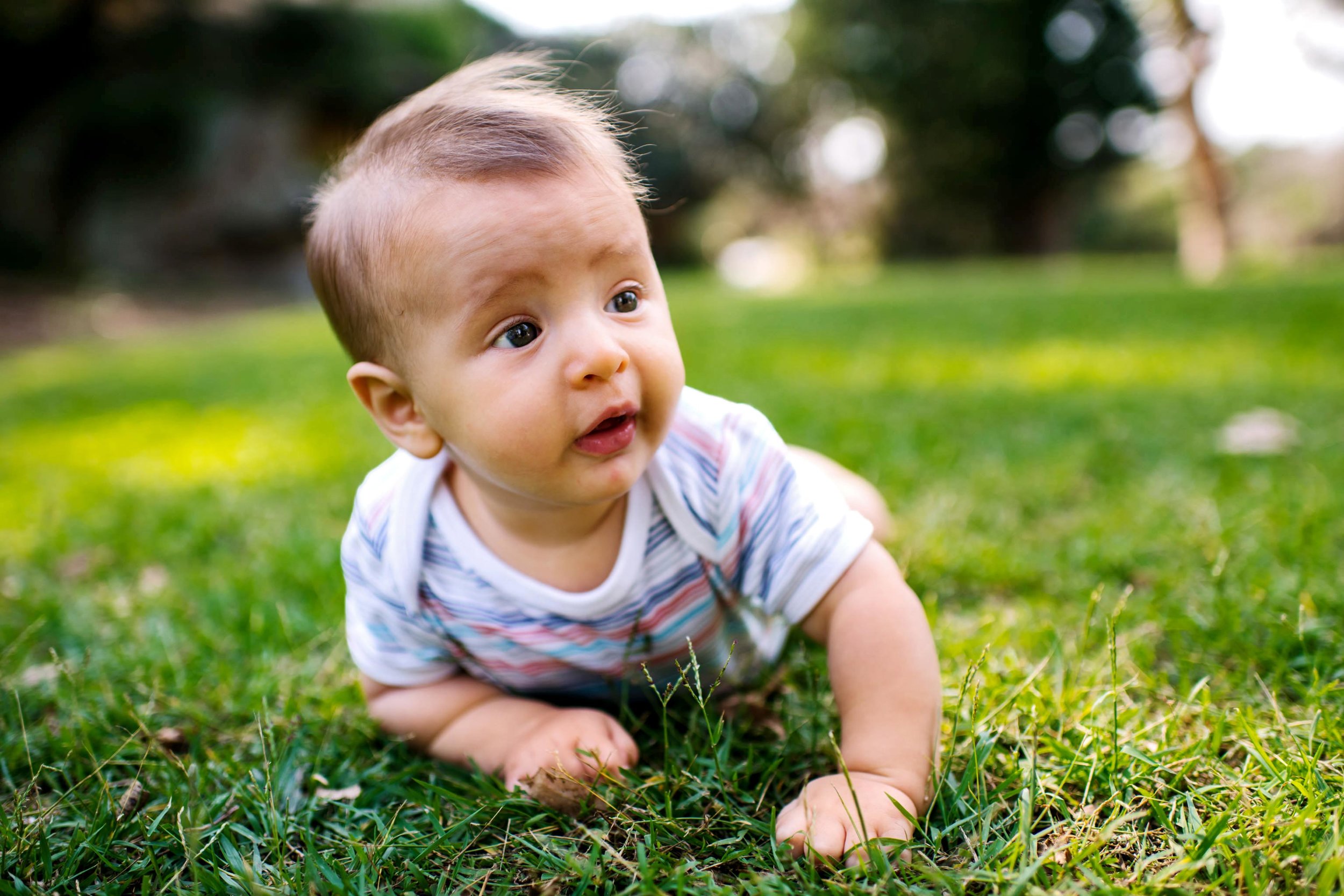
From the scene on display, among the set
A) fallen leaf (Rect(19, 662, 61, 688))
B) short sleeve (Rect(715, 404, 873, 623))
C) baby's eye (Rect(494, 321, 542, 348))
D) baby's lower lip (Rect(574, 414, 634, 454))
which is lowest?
fallen leaf (Rect(19, 662, 61, 688))

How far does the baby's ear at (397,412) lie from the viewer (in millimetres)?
1375

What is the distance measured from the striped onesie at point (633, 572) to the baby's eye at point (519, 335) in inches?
12.3

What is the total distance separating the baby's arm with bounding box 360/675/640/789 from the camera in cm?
136

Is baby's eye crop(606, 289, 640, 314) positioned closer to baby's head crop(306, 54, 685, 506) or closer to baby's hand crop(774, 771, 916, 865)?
baby's head crop(306, 54, 685, 506)

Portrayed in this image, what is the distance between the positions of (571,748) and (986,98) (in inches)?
921

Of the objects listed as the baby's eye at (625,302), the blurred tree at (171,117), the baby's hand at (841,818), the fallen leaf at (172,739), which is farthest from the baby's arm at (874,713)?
the blurred tree at (171,117)

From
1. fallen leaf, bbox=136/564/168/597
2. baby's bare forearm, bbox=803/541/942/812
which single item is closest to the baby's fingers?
baby's bare forearm, bbox=803/541/942/812

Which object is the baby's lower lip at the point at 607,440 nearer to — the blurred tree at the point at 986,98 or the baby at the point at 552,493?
the baby at the point at 552,493

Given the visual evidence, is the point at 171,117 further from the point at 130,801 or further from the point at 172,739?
the point at 130,801

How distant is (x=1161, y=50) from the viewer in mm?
15133

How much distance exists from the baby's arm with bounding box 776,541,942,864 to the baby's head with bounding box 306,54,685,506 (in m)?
0.39

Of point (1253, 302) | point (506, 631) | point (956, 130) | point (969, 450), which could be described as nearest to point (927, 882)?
point (506, 631)

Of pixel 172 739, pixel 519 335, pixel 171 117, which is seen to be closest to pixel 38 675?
pixel 172 739

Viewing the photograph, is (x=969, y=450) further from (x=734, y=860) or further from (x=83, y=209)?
(x=83, y=209)
